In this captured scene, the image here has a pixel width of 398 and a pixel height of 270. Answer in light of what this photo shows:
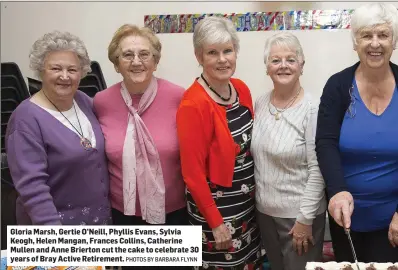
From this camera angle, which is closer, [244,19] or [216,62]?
[216,62]

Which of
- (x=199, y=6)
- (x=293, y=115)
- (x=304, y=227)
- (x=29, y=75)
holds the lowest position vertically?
(x=304, y=227)

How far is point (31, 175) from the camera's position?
107cm

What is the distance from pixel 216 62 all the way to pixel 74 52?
40 centimetres

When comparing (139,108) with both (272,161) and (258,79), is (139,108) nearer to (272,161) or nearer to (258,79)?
(272,161)

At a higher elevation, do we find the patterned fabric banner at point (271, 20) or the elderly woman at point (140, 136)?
the patterned fabric banner at point (271, 20)

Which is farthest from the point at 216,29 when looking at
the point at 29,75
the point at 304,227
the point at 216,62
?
the point at 29,75

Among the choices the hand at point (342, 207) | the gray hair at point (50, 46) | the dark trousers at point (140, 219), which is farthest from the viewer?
the dark trousers at point (140, 219)

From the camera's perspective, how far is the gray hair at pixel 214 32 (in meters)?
1.16

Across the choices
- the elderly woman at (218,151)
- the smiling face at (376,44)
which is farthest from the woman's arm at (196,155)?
the smiling face at (376,44)

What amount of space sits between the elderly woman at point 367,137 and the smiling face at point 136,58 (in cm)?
50

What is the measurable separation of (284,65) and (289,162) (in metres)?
0.27

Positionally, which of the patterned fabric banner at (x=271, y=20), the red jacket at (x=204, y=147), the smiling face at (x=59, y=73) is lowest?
the red jacket at (x=204, y=147)

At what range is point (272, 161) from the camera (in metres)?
1.18

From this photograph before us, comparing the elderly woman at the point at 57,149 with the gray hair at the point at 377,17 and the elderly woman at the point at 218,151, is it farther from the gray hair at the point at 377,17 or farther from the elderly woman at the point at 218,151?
the gray hair at the point at 377,17
